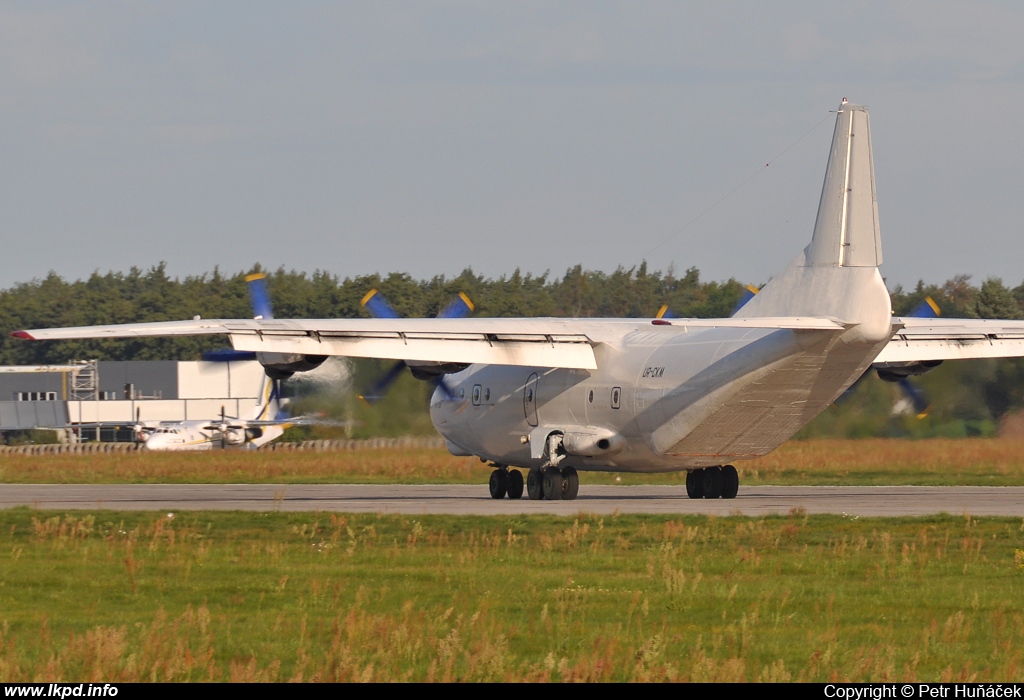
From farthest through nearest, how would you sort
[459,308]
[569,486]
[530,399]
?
[459,308] < [530,399] < [569,486]

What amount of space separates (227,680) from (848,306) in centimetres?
1857

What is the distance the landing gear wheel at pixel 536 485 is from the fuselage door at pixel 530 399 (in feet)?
4.57

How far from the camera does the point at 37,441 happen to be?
83.2 metres

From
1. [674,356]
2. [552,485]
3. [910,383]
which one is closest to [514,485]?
[552,485]

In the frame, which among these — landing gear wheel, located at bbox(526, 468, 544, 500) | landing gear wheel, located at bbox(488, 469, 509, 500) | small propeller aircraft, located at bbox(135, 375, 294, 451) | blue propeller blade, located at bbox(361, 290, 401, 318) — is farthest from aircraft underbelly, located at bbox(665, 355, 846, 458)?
small propeller aircraft, located at bbox(135, 375, 294, 451)

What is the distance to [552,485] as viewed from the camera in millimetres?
33312

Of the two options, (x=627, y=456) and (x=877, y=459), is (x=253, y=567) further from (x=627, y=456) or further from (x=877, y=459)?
(x=877, y=459)

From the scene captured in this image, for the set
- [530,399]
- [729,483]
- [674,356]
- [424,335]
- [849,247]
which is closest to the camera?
[849,247]

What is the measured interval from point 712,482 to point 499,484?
215 inches

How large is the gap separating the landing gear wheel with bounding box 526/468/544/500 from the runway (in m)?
0.42

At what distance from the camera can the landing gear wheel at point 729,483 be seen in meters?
33.6

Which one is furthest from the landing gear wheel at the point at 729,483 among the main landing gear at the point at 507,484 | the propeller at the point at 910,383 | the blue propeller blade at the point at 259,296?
the blue propeller blade at the point at 259,296

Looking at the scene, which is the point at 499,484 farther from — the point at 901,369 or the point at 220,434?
the point at 220,434

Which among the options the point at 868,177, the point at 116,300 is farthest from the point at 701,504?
the point at 116,300
